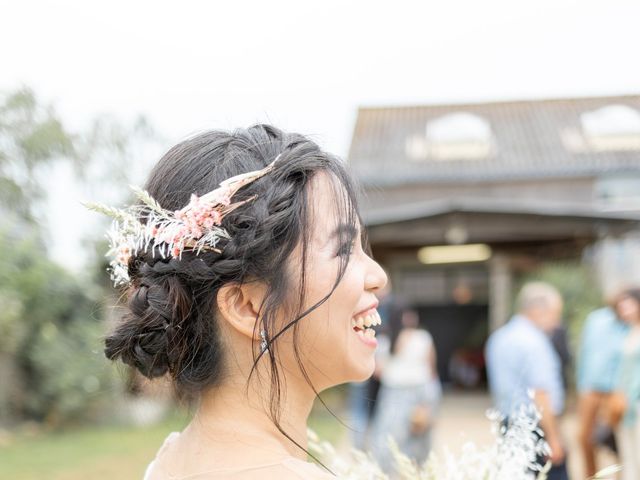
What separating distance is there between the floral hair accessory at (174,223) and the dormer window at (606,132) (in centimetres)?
628

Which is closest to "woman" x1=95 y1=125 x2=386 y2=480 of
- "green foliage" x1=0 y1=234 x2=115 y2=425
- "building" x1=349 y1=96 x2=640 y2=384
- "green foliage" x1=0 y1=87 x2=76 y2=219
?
"green foliage" x1=0 y1=87 x2=76 y2=219

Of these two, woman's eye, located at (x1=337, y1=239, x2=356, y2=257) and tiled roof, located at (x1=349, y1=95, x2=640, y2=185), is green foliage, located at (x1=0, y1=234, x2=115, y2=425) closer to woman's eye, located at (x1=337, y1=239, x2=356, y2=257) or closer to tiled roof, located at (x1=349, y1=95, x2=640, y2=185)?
tiled roof, located at (x1=349, y1=95, x2=640, y2=185)

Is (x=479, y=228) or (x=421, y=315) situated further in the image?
(x=421, y=315)

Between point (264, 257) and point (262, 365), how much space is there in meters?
0.18

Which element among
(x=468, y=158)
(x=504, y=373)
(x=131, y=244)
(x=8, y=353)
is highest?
(x=131, y=244)

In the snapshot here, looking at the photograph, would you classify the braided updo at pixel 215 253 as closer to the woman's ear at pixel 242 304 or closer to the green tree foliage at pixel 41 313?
the woman's ear at pixel 242 304

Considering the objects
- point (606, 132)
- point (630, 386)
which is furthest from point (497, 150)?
point (630, 386)

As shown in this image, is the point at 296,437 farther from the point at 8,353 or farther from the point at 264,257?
the point at 8,353

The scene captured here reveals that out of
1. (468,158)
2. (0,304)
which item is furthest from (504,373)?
(468,158)

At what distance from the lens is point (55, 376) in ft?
37.6

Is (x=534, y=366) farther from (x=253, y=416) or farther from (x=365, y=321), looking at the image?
(x=253, y=416)

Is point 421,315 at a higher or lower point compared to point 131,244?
lower

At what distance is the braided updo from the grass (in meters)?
6.25

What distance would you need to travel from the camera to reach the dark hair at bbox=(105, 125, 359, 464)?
1272 mm
